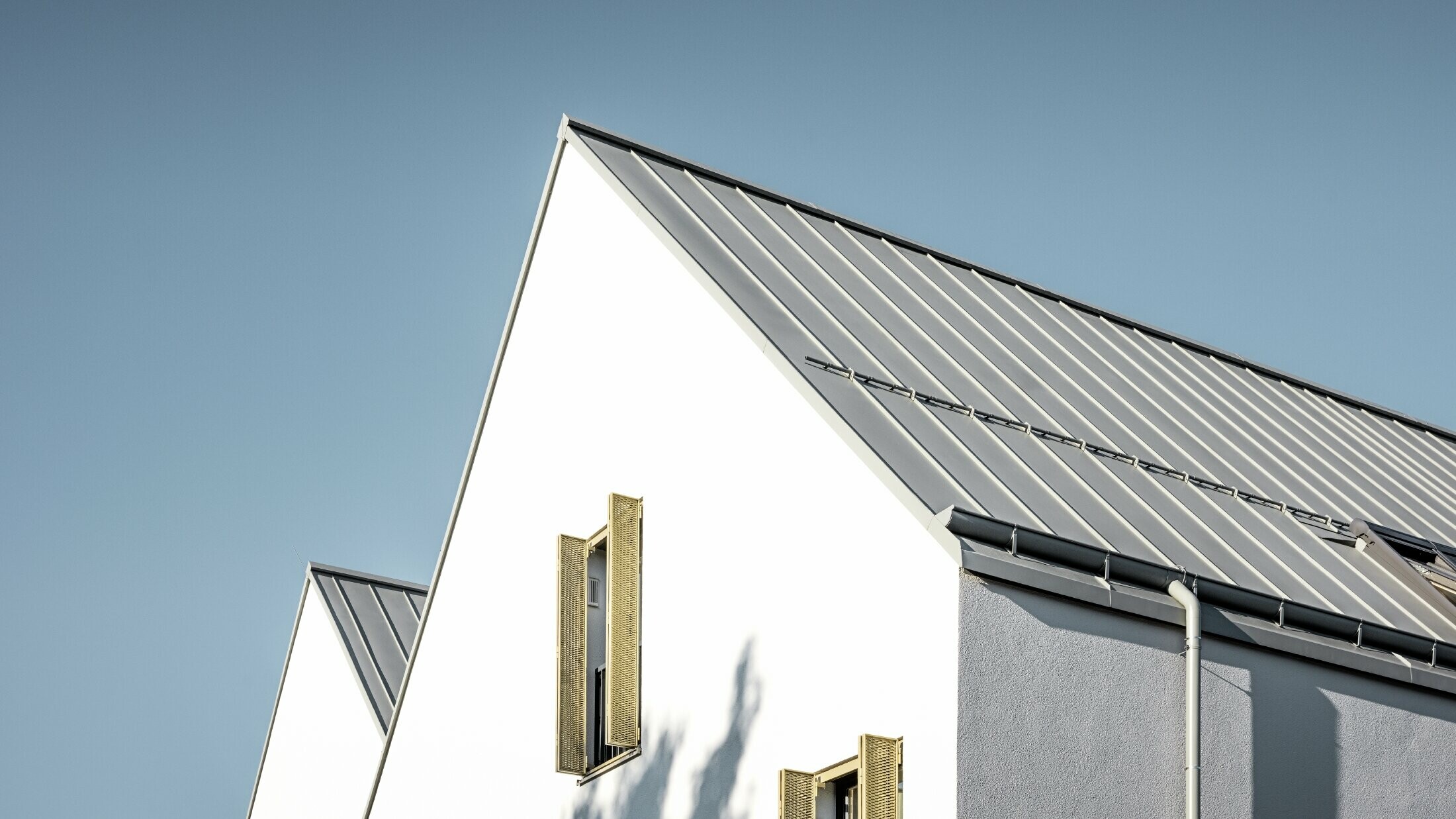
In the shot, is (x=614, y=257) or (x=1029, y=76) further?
(x=1029, y=76)

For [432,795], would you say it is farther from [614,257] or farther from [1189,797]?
[1189,797]

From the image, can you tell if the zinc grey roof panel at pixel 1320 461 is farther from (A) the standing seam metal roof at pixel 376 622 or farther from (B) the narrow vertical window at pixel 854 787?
(A) the standing seam metal roof at pixel 376 622

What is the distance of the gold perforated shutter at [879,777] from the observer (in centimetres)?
930

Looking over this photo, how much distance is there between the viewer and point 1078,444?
40.3ft

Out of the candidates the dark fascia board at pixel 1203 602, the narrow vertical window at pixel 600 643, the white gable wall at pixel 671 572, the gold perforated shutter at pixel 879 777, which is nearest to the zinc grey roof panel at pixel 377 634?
the white gable wall at pixel 671 572

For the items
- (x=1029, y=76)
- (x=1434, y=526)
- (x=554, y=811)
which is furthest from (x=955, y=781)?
(x=1029, y=76)

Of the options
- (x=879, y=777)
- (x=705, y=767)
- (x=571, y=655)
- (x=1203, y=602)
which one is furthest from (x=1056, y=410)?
(x=879, y=777)

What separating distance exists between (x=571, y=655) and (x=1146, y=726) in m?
4.98

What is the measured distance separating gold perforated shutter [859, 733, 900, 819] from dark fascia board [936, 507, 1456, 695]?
1025 millimetres

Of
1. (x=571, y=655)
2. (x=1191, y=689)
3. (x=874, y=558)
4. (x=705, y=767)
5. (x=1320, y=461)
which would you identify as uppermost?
(x=1320, y=461)

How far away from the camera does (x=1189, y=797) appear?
9688mm

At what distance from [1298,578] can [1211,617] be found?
1693 mm

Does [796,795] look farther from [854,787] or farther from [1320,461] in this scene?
[1320,461]

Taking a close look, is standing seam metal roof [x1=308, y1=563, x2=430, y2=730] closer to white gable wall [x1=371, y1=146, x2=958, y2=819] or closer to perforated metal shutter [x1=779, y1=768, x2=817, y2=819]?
white gable wall [x1=371, y1=146, x2=958, y2=819]
